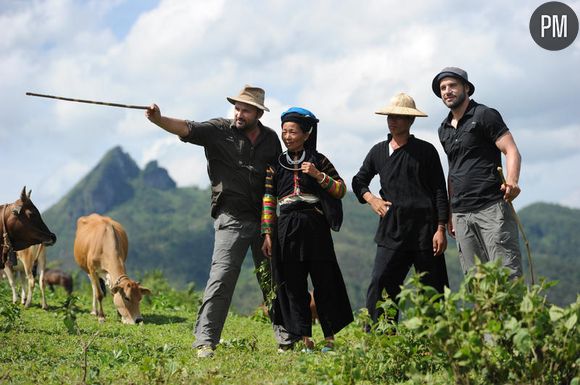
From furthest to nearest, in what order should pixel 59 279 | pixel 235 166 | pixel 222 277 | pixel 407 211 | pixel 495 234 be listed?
pixel 59 279 → pixel 235 166 → pixel 222 277 → pixel 407 211 → pixel 495 234

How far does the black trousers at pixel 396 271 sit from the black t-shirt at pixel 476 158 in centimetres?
52

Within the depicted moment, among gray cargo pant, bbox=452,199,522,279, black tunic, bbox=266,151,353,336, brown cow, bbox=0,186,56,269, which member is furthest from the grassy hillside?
brown cow, bbox=0,186,56,269

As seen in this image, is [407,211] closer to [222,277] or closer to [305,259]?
[305,259]

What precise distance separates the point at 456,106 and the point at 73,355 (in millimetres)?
4143

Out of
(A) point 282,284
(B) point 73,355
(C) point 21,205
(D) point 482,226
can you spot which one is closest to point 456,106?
(D) point 482,226

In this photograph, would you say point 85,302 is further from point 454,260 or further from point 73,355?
point 454,260

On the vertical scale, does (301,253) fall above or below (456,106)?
below

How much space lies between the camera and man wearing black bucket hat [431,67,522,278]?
6918 millimetres

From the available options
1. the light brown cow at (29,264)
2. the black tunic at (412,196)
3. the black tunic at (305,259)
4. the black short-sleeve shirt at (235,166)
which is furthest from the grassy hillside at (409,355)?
the light brown cow at (29,264)

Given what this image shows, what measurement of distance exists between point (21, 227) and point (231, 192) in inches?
140

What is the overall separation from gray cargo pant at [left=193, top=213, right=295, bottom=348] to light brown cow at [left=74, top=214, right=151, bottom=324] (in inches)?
186

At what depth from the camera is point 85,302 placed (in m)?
15.4

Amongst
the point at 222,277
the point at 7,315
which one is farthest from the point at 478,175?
the point at 7,315

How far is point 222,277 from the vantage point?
7.99 m
